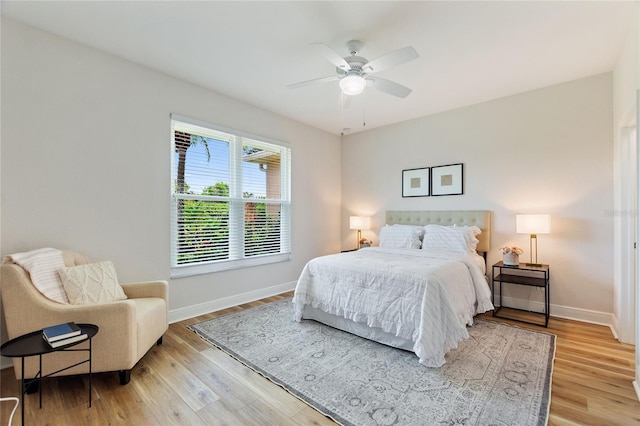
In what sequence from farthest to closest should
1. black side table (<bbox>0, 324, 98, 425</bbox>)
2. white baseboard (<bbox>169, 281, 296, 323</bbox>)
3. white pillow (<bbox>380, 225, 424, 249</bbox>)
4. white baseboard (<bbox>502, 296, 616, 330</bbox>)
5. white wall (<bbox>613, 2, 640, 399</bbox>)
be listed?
1. white pillow (<bbox>380, 225, 424, 249</bbox>)
2. white baseboard (<bbox>169, 281, 296, 323</bbox>)
3. white baseboard (<bbox>502, 296, 616, 330</bbox>)
4. white wall (<bbox>613, 2, 640, 399</bbox>)
5. black side table (<bbox>0, 324, 98, 425</bbox>)

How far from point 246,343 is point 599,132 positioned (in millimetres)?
4458

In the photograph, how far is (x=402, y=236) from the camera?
4.21m

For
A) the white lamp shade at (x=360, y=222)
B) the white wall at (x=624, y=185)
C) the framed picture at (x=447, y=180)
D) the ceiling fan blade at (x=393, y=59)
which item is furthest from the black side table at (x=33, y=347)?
the framed picture at (x=447, y=180)

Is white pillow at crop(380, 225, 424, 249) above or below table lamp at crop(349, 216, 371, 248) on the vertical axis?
below


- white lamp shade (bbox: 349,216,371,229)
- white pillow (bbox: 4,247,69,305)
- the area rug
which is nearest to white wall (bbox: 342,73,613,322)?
white lamp shade (bbox: 349,216,371,229)

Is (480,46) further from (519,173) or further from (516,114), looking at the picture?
(519,173)

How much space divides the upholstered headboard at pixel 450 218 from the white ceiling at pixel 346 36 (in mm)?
1661

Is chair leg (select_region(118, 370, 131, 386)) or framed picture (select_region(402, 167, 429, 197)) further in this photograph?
framed picture (select_region(402, 167, 429, 197))

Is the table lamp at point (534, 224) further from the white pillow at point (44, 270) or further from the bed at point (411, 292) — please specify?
the white pillow at point (44, 270)

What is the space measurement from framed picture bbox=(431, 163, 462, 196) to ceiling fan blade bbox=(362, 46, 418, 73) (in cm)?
241

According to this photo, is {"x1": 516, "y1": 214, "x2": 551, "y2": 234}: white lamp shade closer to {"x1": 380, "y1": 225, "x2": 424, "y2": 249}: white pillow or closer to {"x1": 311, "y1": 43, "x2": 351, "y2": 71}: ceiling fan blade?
{"x1": 380, "y1": 225, "x2": 424, "y2": 249}: white pillow

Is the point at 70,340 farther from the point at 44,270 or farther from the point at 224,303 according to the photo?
the point at 224,303

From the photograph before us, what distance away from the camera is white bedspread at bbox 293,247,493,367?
7.79 feet

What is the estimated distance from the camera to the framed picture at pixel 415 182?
15.0 ft
